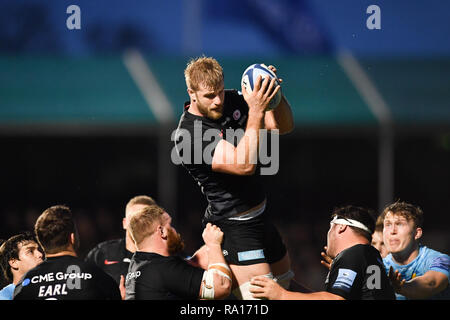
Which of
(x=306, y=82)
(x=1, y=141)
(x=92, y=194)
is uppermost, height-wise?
(x=306, y=82)

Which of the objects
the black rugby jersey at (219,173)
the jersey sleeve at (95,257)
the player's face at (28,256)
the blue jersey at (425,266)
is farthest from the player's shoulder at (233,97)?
the jersey sleeve at (95,257)

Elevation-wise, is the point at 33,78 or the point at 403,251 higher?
the point at 33,78

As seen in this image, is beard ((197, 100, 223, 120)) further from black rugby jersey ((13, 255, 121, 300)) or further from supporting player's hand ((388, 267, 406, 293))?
supporting player's hand ((388, 267, 406, 293))

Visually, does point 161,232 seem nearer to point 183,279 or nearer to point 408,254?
point 183,279

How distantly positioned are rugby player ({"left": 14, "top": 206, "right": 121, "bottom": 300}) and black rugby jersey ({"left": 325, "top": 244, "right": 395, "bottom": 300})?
1572mm

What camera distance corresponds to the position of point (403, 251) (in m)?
5.90

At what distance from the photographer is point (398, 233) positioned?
19.0ft

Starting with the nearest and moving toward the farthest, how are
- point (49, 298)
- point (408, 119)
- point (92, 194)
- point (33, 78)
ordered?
point (49, 298)
point (408, 119)
point (33, 78)
point (92, 194)

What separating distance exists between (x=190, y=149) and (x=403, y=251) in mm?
1991

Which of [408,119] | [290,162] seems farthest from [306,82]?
[290,162]

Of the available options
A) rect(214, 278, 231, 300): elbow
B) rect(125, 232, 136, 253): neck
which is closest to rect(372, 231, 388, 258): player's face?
rect(214, 278, 231, 300): elbow

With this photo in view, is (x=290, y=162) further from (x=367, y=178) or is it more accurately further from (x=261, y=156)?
(x=261, y=156)

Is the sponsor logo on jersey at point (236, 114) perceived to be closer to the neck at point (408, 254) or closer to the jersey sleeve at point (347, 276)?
the jersey sleeve at point (347, 276)

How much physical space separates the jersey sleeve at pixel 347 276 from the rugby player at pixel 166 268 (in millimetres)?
738
